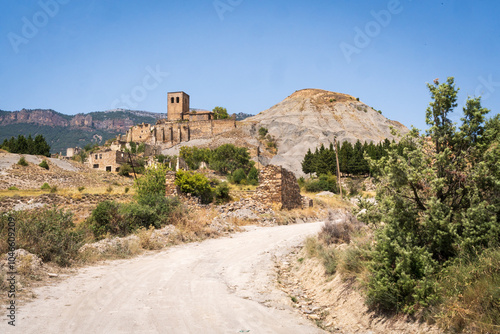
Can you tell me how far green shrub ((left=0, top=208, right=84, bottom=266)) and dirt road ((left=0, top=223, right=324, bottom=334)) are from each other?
80 centimetres

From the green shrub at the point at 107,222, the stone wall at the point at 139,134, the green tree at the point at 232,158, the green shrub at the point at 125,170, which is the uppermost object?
the stone wall at the point at 139,134

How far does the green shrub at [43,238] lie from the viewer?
7527 millimetres

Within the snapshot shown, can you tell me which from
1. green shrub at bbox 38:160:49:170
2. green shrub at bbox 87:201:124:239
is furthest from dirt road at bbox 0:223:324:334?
green shrub at bbox 38:160:49:170

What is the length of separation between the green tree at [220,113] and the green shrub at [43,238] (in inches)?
3938

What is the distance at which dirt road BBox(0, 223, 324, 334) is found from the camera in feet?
14.4

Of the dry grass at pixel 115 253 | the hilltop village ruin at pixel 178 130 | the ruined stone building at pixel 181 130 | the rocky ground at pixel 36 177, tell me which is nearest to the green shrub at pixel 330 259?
the dry grass at pixel 115 253

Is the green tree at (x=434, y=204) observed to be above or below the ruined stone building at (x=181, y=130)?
below

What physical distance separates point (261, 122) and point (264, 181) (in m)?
85.3

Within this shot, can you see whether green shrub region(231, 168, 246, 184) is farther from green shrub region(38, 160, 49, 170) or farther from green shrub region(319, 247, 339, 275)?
green shrub region(319, 247, 339, 275)

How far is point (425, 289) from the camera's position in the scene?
3.99 meters

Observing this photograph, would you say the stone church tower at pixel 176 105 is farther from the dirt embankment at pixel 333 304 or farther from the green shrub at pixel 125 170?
the dirt embankment at pixel 333 304

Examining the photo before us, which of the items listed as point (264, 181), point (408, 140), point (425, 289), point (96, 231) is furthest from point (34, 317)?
point (264, 181)

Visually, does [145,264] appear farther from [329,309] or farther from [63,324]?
[329,309]

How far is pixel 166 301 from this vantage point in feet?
17.8
